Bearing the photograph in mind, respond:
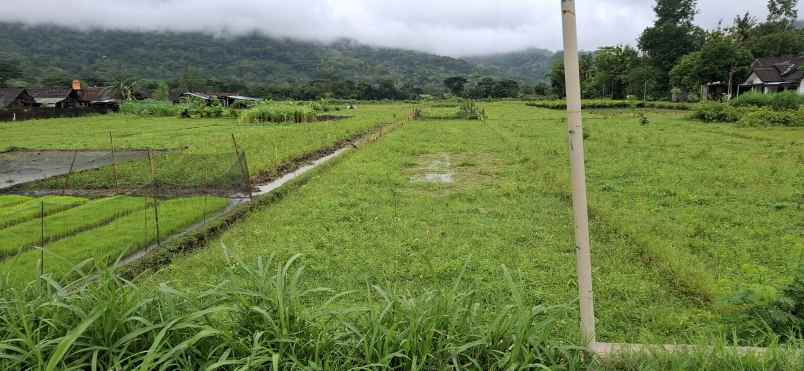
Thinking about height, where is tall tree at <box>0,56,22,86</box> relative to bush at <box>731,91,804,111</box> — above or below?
above

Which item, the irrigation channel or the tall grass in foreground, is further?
the irrigation channel

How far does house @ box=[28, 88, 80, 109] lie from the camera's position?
5222 centimetres

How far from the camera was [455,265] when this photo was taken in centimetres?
571

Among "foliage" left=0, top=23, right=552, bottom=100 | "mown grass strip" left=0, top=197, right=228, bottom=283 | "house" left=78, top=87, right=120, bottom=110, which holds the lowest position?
"mown grass strip" left=0, top=197, right=228, bottom=283

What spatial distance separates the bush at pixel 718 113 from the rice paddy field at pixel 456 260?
42.5 feet

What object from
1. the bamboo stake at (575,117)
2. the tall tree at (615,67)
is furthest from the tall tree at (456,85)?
the bamboo stake at (575,117)

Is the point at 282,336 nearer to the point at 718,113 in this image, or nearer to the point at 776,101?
the point at 718,113

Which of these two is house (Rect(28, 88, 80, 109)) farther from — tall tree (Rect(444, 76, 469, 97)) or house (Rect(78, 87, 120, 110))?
tall tree (Rect(444, 76, 469, 97))

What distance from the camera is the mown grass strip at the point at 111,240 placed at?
5.59 metres

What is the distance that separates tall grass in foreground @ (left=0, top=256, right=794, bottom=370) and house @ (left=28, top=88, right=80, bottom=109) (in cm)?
6034

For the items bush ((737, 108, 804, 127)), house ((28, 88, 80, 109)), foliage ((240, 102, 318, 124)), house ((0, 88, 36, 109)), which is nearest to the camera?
bush ((737, 108, 804, 127))

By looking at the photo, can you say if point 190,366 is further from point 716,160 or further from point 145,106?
point 145,106

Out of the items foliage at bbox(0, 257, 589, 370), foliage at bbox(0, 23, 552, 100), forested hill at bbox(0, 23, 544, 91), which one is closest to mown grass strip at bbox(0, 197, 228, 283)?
foliage at bbox(0, 257, 589, 370)

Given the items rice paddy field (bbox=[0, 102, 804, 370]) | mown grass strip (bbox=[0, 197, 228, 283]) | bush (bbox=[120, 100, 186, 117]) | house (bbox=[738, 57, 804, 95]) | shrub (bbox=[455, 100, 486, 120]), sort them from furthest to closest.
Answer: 1. bush (bbox=[120, 100, 186, 117])
2. house (bbox=[738, 57, 804, 95])
3. shrub (bbox=[455, 100, 486, 120])
4. mown grass strip (bbox=[0, 197, 228, 283])
5. rice paddy field (bbox=[0, 102, 804, 370])
